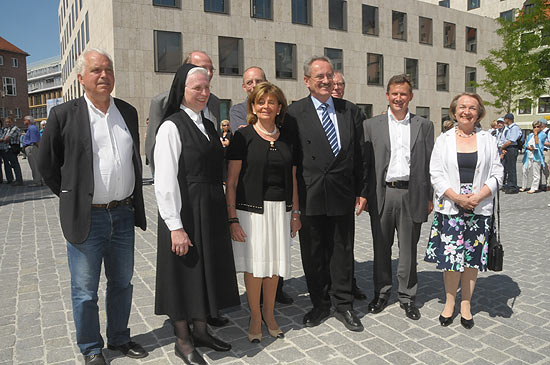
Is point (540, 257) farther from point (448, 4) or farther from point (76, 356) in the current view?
point (448, 4)

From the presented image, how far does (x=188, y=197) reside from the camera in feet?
10.5

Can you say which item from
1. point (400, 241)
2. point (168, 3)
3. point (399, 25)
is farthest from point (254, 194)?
point (399, 25)

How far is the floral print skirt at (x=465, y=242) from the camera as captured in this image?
12.9 ft

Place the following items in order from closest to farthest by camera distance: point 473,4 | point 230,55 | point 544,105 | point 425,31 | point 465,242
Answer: point 465,242 < point 230,55 < point 425,31 < point 544,105 < point 473,4

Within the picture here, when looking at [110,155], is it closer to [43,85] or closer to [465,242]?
[465,242]

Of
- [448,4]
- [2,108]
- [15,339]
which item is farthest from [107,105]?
[2,108]

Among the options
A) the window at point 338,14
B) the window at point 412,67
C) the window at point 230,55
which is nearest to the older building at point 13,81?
the window at point 230,55

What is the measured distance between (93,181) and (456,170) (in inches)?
120

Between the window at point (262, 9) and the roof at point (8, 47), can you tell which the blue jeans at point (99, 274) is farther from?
the roof at point (8, 47)

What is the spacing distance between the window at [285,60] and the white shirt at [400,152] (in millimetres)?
22725

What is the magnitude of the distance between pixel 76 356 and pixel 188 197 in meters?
1.60

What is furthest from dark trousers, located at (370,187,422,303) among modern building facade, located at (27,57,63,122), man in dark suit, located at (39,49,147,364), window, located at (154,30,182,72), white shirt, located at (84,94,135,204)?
modern building facade, located at (27,57,63,122)

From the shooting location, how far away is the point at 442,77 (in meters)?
34.1

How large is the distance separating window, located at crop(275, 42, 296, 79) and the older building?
5003cm
